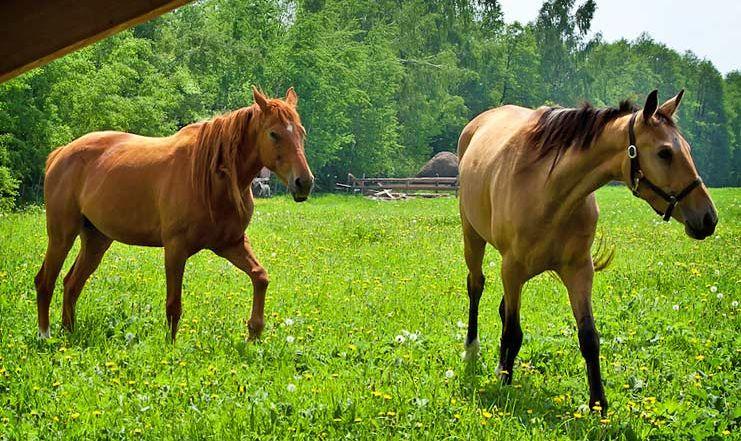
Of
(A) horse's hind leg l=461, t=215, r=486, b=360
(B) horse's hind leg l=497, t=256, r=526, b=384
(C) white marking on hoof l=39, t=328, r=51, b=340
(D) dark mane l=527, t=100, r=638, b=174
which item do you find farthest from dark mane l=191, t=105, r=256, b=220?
(D) dark mane l=527, t=100, r=638, b=174

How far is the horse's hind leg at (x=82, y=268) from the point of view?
6477 millimetres

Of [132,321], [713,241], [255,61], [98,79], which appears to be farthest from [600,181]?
[255,61]

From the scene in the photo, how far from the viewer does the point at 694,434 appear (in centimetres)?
404

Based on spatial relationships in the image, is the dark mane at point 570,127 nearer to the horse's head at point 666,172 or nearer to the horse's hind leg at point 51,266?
the horse's head at point 666,172

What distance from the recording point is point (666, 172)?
4262 millimetres

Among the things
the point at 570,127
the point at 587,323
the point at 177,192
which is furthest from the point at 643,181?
the point at 177,192

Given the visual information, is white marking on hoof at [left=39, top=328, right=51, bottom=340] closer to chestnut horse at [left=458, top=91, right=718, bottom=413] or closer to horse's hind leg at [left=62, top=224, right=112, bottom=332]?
horse's hind leg at [left=62, top=224, right=112, bottom=332]

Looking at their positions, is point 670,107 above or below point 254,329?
above

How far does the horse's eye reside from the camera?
13.9ft

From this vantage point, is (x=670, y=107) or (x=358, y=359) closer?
(x=670, y=107)

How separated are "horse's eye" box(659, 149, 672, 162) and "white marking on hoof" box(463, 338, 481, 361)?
2314 mm

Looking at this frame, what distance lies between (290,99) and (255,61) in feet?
110

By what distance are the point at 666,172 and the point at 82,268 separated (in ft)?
16.7

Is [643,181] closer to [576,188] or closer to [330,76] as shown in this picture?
[576,188]
